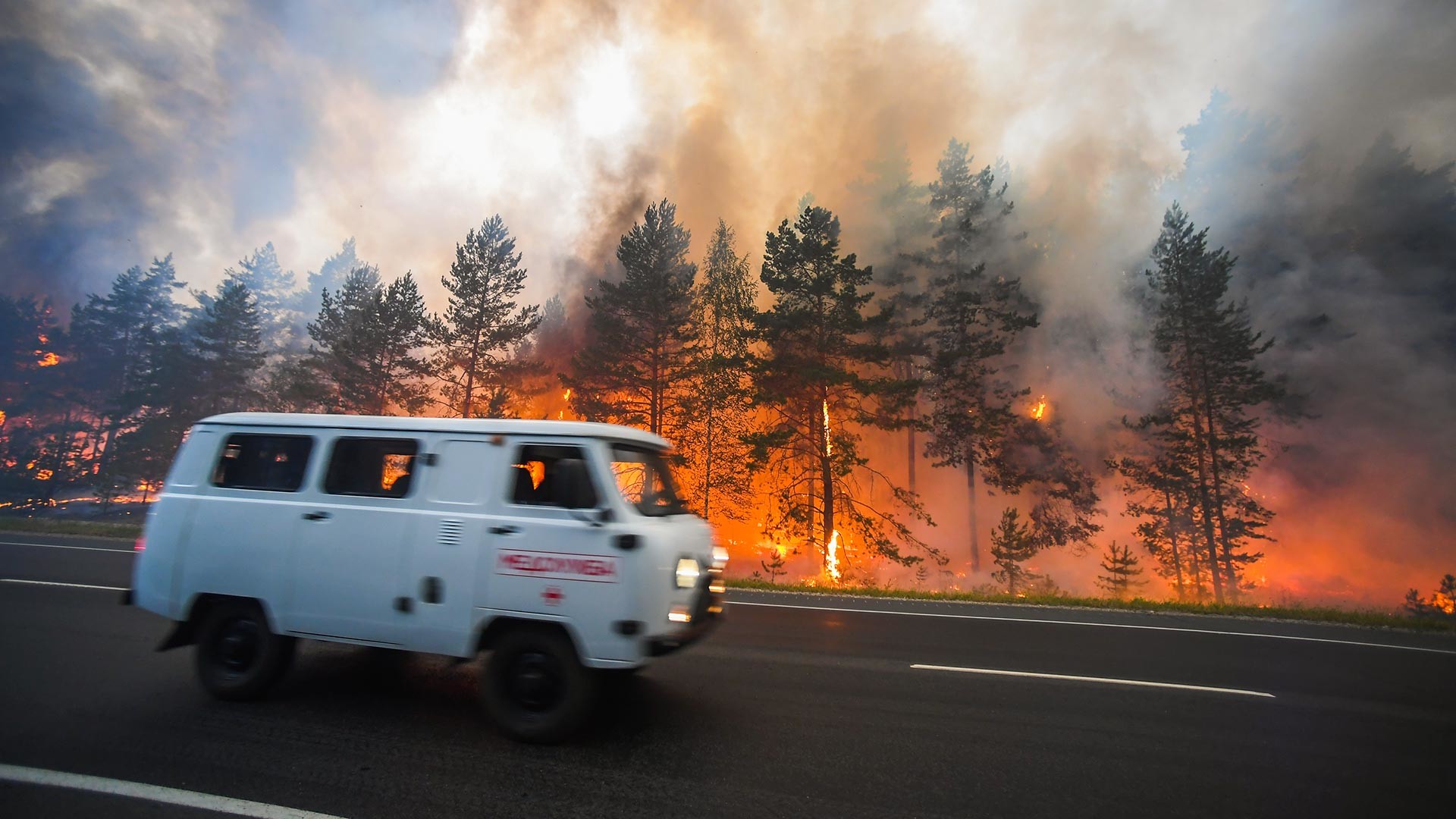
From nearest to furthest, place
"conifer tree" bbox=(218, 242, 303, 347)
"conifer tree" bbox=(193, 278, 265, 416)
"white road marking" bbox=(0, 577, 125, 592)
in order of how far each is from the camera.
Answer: "white road marking" bbox=(0, 577, 125, 592)
"conifer tree" bbox=(193, 278, 265, 416)
"conifer tree" bbox=(218, 242, 303, 347)

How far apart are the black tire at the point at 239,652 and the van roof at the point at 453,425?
5.43 feet

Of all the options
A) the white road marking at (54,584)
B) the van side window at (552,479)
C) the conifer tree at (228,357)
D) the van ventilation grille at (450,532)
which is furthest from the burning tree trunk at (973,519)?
the conifer tree at (228,357)

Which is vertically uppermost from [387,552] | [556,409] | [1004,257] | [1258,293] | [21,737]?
[1004,257]

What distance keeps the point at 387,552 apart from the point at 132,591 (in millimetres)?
2881

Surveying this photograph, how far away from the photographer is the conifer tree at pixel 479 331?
31938 millimetres

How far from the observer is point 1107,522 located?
108 feet

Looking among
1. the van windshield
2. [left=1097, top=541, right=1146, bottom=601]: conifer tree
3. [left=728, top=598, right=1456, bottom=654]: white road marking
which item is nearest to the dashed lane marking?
[left=728, top=598, right=1456, bottom=654]: white road marking

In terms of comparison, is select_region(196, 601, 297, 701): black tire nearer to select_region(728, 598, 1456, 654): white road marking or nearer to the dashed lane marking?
the dashed lane marking

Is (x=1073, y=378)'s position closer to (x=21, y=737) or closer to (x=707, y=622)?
(x=707, y=622)

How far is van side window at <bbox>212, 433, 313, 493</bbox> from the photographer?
5.20 metres

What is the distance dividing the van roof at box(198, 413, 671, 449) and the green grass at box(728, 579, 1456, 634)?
911 centimetres

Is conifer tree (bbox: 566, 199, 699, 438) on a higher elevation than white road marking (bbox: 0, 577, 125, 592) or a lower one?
higher

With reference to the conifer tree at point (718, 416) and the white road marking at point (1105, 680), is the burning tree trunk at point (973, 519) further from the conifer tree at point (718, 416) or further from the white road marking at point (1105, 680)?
the white road marking at point (1105, 680)

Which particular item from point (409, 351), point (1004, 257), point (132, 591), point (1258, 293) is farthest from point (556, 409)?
point (1258, 293)
